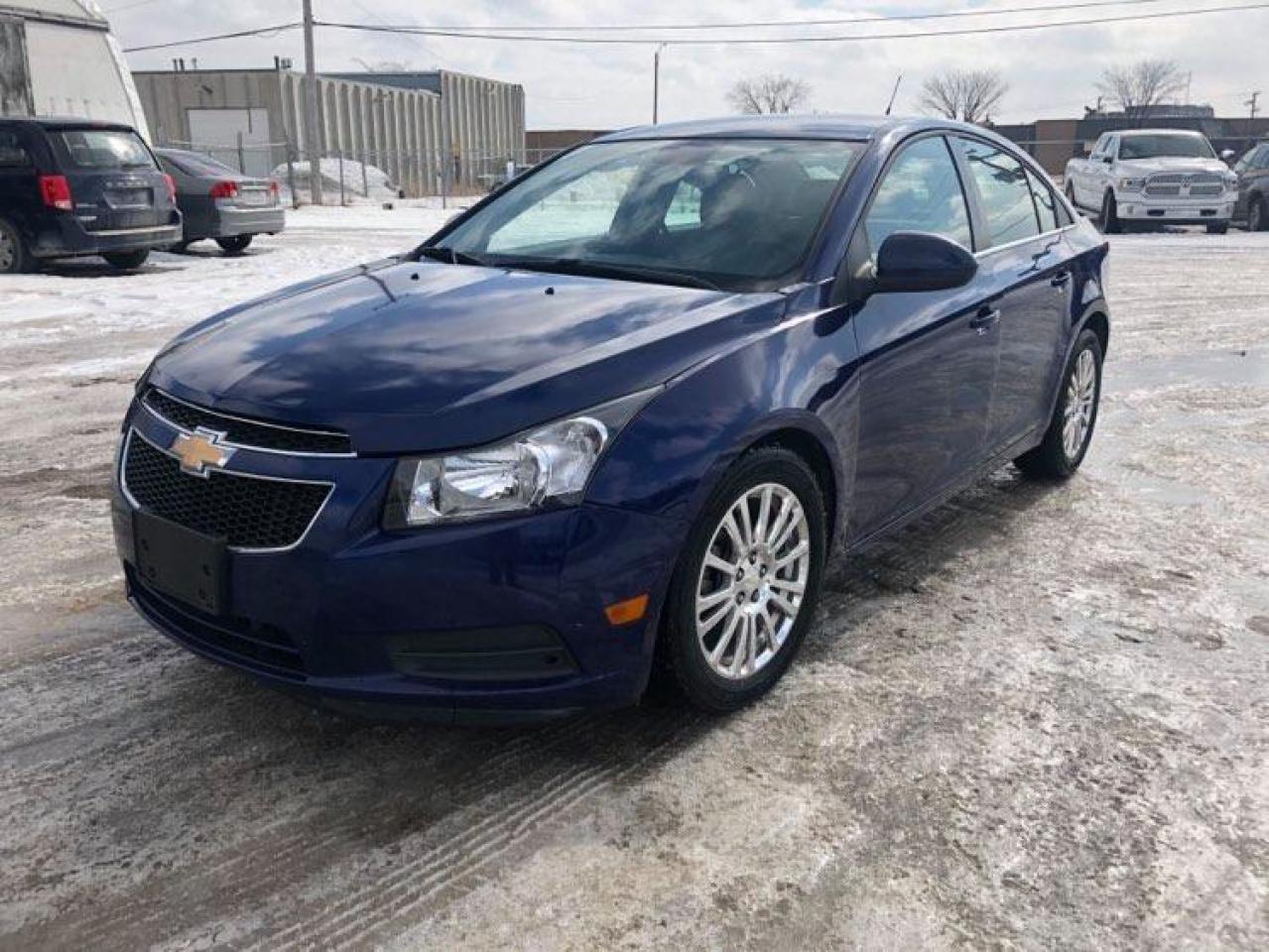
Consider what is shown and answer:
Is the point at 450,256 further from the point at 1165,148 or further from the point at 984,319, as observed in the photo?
the point at 1165,148

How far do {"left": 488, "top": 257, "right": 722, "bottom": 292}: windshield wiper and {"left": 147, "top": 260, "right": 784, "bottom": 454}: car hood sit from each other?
7cm

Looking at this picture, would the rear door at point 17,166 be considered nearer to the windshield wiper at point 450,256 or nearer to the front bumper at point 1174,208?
the windshield wiper at point 450,256

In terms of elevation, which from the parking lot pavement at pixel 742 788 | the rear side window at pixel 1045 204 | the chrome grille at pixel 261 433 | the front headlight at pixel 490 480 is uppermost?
the rear side window at pixel 1045 204

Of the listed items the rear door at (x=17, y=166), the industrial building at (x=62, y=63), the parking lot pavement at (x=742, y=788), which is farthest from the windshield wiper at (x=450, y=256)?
the industrial building at (x=62, y=63)

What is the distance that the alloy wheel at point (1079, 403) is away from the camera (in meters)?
5.18

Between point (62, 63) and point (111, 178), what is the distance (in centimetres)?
746

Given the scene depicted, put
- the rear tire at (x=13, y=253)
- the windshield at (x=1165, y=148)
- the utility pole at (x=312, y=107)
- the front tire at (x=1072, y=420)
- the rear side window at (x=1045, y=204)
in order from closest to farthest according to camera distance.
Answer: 1. the rear side window at (x=1045, y=204)
2. the front tire at (x=1072, y=420)
3. the rear tire at (x=13, y=253)
4. the windshield at (x=1165, y=148)
5. the utility pole at (x=312, y=107)

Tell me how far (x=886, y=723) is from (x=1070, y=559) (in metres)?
1.65

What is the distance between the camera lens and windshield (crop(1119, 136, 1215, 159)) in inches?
763

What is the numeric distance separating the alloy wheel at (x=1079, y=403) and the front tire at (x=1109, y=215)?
1560 centimetres

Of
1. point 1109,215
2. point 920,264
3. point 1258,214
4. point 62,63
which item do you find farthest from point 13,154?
point 1258,214

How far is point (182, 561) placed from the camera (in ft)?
8.90

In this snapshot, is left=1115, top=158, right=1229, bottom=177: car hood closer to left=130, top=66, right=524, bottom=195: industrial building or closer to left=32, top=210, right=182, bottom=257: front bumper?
left=32, top=210, right=182, bottom=257: front bumper

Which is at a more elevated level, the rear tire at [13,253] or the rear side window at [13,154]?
the rear side window at [13,154]
